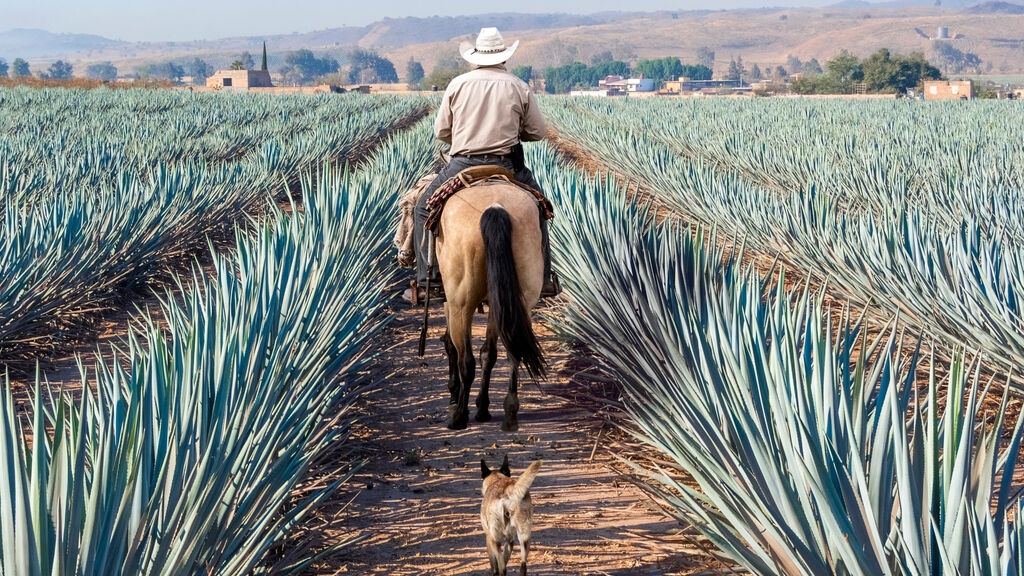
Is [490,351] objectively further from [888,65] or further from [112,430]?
[888,65]

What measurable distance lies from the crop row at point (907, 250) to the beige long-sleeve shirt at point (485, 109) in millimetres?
1253

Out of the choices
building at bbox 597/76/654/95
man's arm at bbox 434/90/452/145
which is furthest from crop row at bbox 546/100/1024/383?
building at bbox 597/76/654/95

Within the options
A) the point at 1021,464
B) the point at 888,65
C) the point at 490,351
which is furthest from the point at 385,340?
the point at 888,65

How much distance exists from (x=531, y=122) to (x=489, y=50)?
1.34ft

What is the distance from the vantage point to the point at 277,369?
341cm

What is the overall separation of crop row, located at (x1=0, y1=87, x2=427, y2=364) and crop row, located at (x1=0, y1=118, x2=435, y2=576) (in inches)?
58.2

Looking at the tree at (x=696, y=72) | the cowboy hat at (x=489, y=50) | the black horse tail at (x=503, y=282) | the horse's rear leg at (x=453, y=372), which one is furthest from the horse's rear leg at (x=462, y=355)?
the tree at (x=696, y=72)

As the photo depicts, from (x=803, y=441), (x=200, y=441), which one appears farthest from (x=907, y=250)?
(x=200, y=441)

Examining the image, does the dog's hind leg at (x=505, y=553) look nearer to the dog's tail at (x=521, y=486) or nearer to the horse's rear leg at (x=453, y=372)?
the dog's tail at (x=521, y=486)

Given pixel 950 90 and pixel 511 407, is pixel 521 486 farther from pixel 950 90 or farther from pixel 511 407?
pixel 950 90

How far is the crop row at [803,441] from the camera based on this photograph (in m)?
1.90

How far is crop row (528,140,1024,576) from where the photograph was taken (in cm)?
190

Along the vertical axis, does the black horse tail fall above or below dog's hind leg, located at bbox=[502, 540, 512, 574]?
above

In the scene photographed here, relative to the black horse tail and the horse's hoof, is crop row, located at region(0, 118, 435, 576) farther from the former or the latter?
the black horse tail
